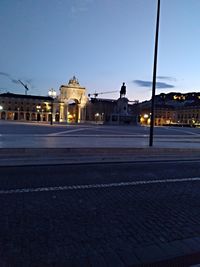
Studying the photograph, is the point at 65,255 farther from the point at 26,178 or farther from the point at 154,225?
the point at 26,178

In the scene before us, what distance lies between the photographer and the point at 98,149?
1432 cm

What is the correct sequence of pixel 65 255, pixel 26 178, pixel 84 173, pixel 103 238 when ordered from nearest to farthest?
pixel 65 255
pixel 103 238
pixel 26 178
pixel 84 173

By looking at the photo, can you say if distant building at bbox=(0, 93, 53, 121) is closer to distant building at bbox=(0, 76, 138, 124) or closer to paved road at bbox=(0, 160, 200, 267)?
distant building at bbox=(0, 76, 138, 124)

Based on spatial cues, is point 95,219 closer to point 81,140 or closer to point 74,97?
point 81,140

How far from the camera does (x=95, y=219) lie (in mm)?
4953

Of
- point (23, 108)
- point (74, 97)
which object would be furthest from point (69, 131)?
point (23, 108)

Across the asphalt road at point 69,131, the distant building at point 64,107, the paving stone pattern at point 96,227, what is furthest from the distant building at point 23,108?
the paving stone pattern at point 96,227

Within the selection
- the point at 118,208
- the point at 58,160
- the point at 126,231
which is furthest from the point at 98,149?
the point at 126,231

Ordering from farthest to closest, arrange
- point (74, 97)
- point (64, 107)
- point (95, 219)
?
point (74, 97)
point (64, 107)
point (95, 219)

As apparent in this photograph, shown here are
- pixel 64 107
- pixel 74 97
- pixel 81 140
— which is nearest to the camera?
pixel 81 140

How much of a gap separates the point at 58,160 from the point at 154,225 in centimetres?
769

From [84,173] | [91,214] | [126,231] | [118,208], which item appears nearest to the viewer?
[126,231]

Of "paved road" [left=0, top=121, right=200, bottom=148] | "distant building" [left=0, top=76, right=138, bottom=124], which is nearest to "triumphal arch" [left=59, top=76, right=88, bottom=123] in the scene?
"distant building" [left=0, top=76, right=138, bottom=124]

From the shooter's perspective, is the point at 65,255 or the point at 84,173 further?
the point at 84,173
